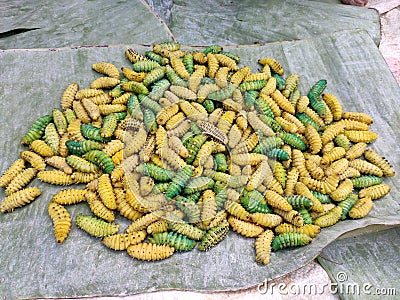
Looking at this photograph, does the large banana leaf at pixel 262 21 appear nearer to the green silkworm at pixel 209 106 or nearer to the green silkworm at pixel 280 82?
the green silkworm at pixel 280 82

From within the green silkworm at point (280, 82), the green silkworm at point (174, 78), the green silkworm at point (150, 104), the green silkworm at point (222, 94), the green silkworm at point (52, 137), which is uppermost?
the green silkworm at point (174, 78)

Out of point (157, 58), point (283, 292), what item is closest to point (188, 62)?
point (157, 58)

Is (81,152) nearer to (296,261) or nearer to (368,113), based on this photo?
(296,261)

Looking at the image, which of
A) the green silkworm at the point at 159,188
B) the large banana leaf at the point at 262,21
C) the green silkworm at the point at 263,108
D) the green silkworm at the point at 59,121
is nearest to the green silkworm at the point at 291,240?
the green silkworm at the point at 159,188

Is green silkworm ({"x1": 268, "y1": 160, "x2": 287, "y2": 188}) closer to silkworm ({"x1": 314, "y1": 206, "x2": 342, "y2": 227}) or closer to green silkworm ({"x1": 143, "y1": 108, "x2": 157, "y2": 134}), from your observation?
silkworm ({"x1": 314, "y1": 206, "x2": 342, "y2": 227})

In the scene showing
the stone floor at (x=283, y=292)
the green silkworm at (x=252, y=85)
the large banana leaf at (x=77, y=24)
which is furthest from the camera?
the large banana leaf at (x=77, y=24)

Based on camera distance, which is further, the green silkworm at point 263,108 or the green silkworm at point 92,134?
the green silkworm at point 263,108
